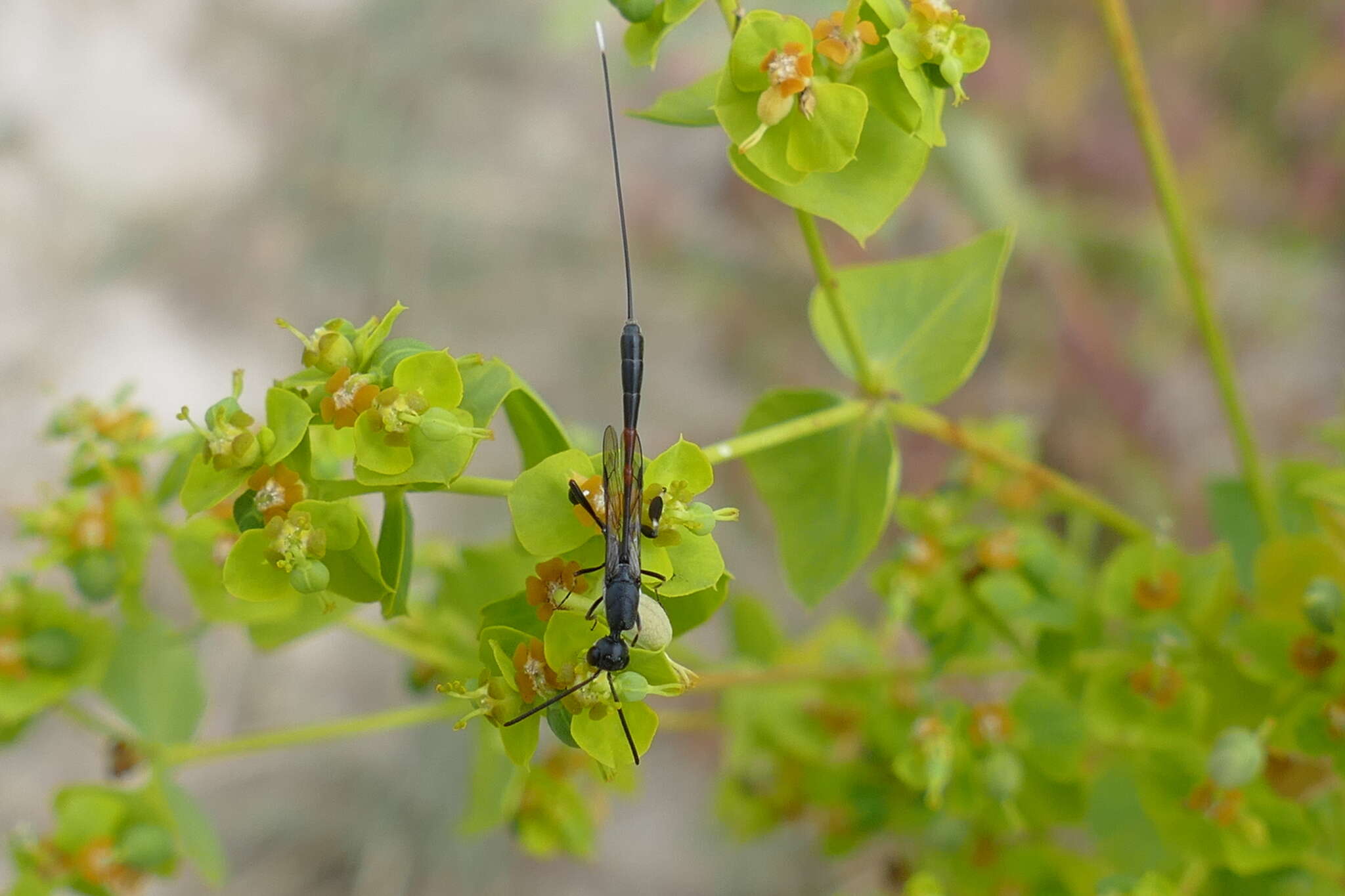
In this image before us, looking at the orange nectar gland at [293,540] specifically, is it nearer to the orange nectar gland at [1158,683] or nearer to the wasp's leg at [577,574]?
the wasp's leg at [577,574]

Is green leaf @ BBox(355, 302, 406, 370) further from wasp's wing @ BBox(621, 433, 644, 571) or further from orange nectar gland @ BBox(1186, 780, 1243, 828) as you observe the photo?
orange nectar gland @ BBox(1186, 780, 1243, 828)

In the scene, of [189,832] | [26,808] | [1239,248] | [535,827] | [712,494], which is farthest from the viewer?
[1239,248]

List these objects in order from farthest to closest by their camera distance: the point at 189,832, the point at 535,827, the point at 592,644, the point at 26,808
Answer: the point at 26,808
the point at 535,827
the point at 189,832
the point at 592,644

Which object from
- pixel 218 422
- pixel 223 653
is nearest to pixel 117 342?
pixel 223 653

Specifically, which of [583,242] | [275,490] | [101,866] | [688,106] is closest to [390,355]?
[275,490]

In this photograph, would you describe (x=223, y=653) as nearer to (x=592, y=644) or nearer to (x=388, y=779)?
(x=388, y=779)

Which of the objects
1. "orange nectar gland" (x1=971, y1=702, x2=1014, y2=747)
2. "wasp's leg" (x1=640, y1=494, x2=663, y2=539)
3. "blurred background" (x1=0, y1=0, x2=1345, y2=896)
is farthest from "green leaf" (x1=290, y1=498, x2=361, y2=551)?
"blurred background" (x1=0, y1=0, x2=1345, y2=896)

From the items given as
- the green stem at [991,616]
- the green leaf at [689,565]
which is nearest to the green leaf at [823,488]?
the green stem at [991,616]
